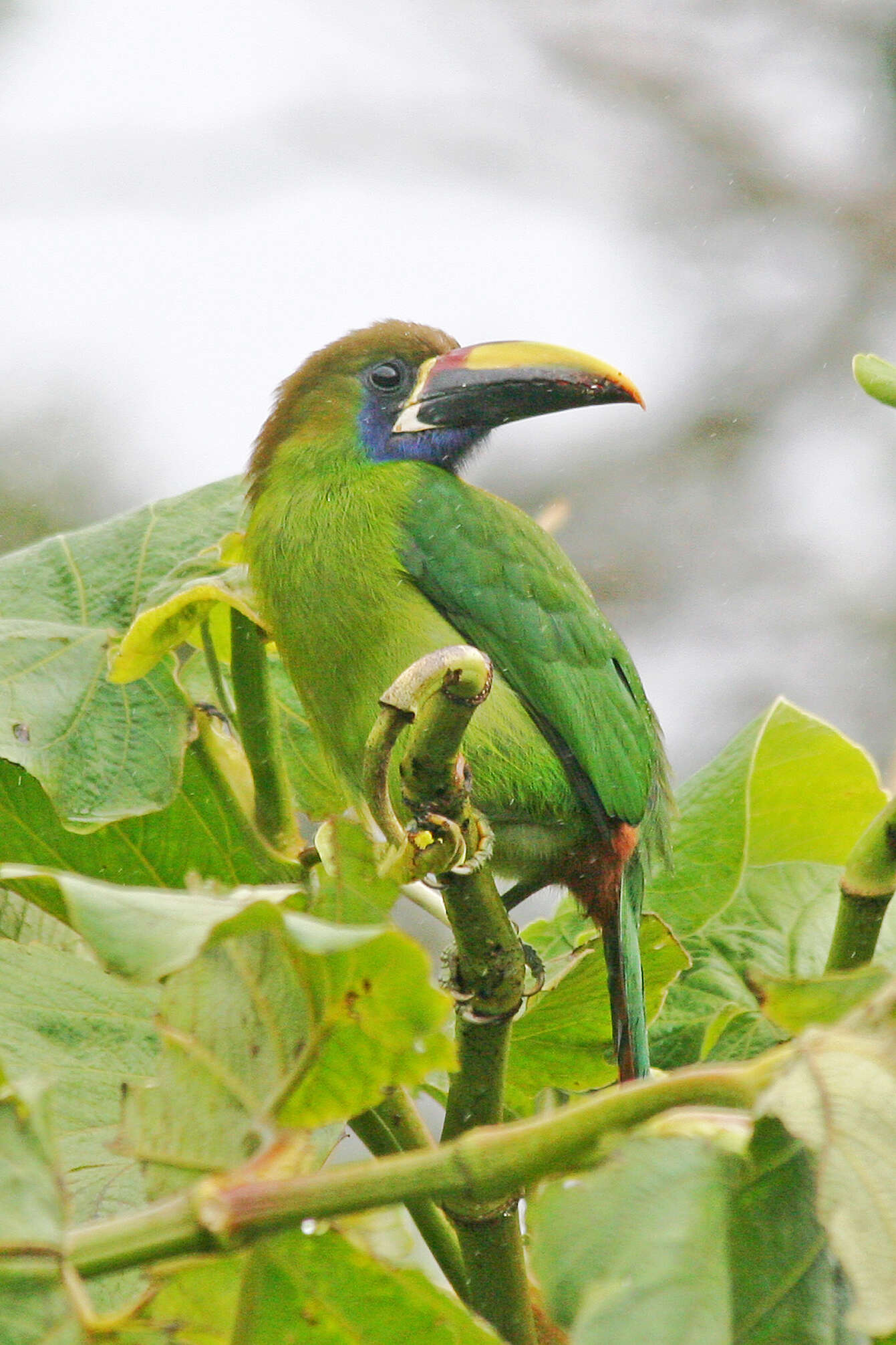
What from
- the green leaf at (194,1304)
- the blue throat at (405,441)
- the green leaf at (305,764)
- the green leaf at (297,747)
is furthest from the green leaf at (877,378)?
the blue throat at (405,441)

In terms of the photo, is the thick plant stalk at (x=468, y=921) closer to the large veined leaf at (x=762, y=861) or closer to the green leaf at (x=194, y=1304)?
the green leaf at (x=194, y=1304)

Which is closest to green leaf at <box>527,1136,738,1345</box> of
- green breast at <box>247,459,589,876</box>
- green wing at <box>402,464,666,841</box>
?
green breast at <box>247,459,589,876</box>

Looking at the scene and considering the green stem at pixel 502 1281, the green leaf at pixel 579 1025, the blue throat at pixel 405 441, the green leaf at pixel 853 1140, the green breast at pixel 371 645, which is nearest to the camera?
the green leaf at pixel 853 1140

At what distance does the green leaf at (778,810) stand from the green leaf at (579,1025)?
0.58 ft

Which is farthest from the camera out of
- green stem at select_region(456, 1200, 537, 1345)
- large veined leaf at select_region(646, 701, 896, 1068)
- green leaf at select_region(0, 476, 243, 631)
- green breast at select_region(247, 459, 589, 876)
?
green breast at select_region(247, 459, 589, 876)

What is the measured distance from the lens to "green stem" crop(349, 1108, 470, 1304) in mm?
1090

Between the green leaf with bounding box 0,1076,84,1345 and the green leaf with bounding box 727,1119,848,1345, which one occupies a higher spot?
the green leaf with bounding box 727,1119,848,1345

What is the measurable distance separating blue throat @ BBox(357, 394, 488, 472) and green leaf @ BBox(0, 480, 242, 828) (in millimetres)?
651

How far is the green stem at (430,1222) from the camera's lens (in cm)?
109

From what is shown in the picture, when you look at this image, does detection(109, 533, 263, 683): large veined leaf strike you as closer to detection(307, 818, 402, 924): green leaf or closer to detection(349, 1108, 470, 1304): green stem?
detection(349, 1108, 470, 1304): green stem

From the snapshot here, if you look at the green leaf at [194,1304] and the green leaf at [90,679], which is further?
the green leaf at [90,679]

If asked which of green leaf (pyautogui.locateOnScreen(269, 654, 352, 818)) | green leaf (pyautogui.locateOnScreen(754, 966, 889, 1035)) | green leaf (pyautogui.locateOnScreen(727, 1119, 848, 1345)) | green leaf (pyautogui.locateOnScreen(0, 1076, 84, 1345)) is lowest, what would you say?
green leaf (pyautogui.locateOnScreen(269, 654, 352, 818))

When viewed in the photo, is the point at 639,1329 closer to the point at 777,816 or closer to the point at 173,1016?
the point at 173,1016

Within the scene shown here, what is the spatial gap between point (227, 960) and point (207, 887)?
0.27 metres
